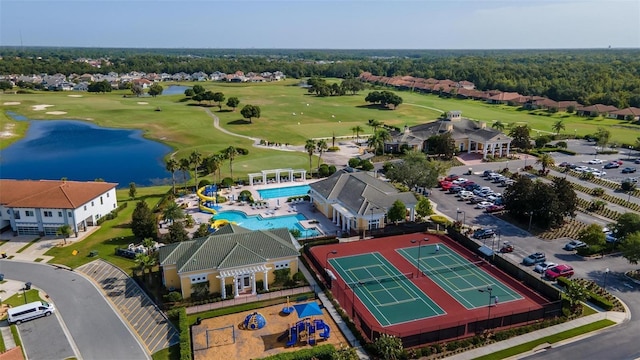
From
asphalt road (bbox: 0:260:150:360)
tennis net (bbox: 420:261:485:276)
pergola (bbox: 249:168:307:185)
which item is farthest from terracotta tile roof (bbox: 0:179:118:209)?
tennis net (bbox: 420:261:485:276)

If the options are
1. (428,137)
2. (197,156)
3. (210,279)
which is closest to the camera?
(210,279)

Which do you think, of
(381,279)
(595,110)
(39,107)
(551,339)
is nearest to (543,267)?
(551,339)

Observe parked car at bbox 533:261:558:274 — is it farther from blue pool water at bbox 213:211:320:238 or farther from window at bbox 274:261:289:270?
window at bbox 274:261:289:270

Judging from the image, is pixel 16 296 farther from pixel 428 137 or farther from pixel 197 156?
pixel 428 137

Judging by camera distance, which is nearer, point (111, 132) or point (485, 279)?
point (485, 279)

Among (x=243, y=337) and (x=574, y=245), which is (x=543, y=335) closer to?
(x=574, y=245)

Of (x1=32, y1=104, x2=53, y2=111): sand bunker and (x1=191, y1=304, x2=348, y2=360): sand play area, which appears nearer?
(x1=191, y1=304, x2=348, y2=360): sand play area

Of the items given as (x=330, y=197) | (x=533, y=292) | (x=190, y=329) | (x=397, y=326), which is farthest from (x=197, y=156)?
(x=533, y=292)
